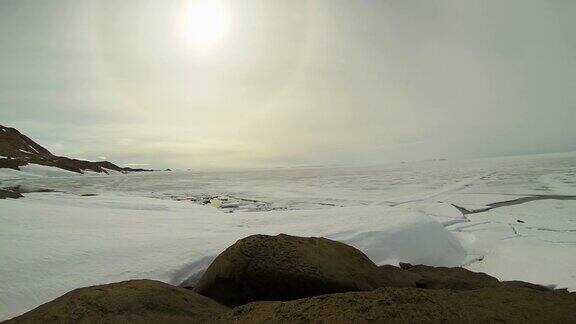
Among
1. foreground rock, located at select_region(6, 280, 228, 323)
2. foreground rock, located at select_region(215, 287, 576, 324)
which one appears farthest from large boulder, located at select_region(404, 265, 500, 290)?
foreground rock, located at select_region(6, 280, 228, 323)

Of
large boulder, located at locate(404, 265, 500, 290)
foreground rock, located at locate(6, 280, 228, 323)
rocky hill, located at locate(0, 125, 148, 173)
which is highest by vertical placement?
rocky hill, located at locate(0, 125, 148, 173)

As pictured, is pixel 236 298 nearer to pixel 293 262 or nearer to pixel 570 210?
pixel 293 262

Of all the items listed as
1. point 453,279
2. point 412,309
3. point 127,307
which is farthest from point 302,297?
point 453,279

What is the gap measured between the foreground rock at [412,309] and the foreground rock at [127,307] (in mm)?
368

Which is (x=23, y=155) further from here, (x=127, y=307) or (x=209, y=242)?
(x=127, y=307)

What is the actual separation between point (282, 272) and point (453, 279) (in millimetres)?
1896

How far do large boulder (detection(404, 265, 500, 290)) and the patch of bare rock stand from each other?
1cm

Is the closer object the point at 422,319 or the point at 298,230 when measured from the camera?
the point at 422,319

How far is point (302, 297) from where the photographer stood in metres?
2.76

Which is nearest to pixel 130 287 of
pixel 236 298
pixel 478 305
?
pixel 236 298

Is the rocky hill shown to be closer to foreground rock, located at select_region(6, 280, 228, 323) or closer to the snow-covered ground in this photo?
the snow-covered ground

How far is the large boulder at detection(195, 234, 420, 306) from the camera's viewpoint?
2807mm

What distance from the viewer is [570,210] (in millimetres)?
8117

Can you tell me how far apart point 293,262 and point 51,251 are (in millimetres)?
2556
